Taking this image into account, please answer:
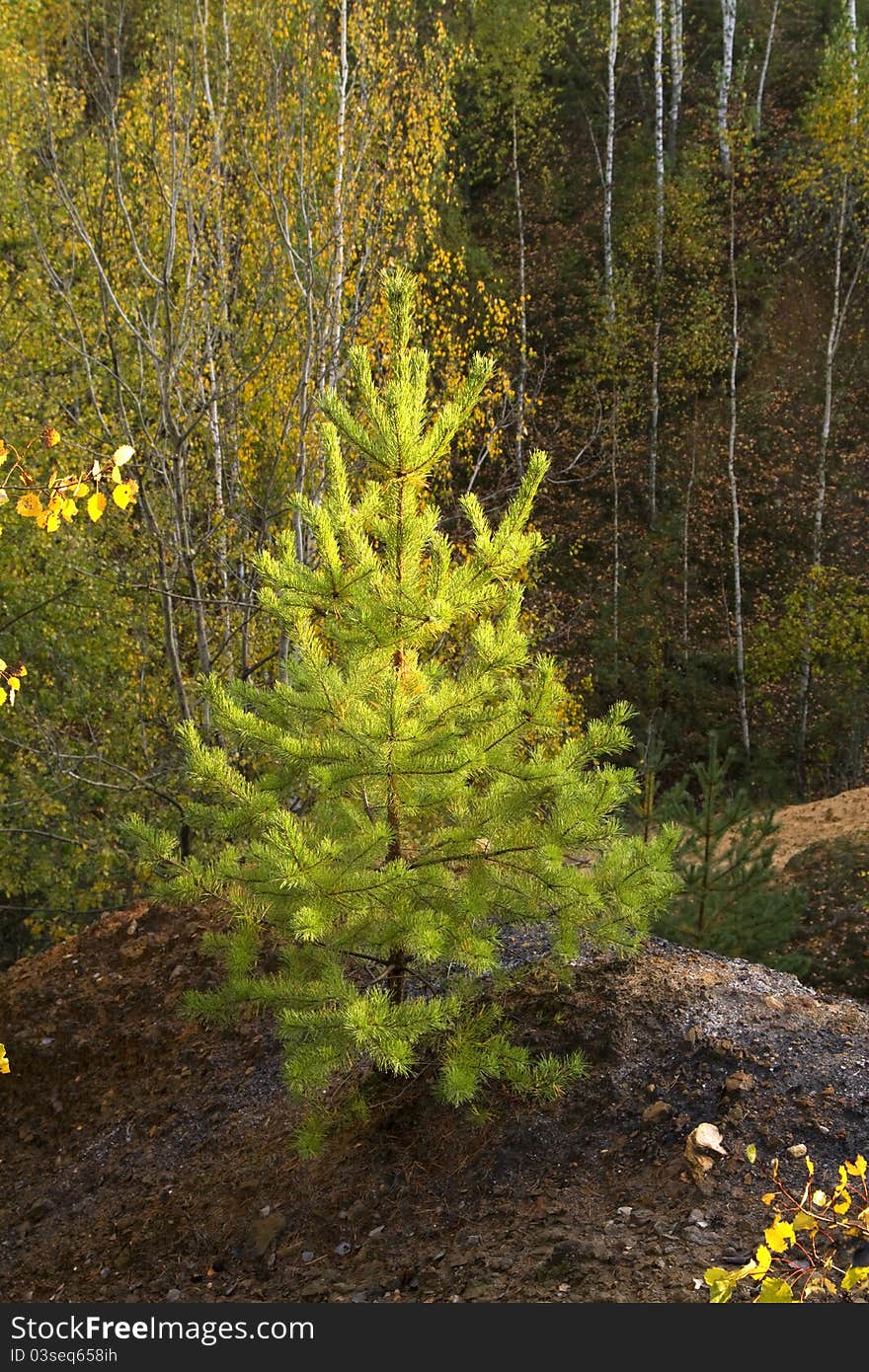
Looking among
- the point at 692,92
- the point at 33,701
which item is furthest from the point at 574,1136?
the point at 692,92

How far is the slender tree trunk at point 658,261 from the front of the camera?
19.6m

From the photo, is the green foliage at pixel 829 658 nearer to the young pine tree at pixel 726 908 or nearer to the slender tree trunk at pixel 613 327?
the slender tree trunk at pixel 613 327

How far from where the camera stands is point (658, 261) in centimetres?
2061

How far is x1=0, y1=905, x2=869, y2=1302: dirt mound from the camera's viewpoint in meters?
4.01

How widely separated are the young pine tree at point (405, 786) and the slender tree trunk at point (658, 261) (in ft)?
50.8

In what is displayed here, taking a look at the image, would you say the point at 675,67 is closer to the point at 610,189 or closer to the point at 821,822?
the point at 610,189

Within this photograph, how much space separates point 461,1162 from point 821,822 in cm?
972

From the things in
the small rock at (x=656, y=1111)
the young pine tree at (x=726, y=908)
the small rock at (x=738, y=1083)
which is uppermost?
the small rock at (x=738, y=1083)

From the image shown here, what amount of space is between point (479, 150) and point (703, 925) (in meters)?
18.5

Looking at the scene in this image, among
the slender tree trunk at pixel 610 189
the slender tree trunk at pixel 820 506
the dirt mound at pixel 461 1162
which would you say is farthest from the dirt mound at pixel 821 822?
the slender tree trunk at pixel 610 189

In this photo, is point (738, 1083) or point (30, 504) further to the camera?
point (738, 1083)

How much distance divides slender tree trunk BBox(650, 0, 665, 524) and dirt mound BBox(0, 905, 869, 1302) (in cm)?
1467

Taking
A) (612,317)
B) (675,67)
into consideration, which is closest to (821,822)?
(612,317)

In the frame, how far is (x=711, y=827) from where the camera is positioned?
7.47 m
